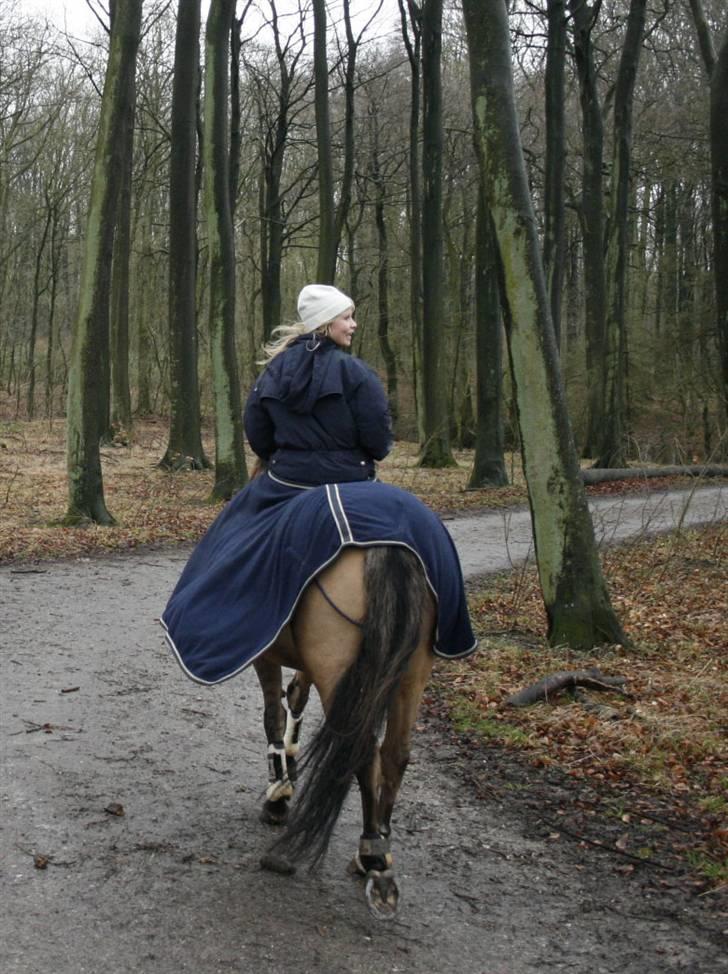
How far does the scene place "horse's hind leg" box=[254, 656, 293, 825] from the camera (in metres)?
4.64

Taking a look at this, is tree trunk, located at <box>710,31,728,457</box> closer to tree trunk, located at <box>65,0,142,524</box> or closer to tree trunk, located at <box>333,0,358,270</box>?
tree trunk, located at <box>65,0,142,524</box>

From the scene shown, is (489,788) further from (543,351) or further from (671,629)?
(671,629)

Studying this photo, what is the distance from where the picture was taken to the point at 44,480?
1841 centimetres

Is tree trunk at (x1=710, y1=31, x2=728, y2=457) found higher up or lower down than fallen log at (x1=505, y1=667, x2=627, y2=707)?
higher up

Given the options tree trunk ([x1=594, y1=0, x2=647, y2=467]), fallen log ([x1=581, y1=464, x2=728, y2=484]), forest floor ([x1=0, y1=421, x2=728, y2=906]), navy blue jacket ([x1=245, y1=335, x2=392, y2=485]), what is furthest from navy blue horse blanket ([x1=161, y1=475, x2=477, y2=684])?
tree trunk ([x1=594, y1=0, x2=647, y2=467])

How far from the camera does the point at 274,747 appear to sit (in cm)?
477

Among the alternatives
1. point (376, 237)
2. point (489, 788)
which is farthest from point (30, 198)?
point (489, 788)

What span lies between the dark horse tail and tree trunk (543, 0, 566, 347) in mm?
16062

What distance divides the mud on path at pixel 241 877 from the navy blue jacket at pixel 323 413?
1.55 metres

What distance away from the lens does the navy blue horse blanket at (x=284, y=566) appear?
3.88 metres

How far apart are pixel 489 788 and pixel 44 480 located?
14478 millimetres

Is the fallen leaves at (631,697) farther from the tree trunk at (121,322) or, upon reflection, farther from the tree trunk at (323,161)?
the tree trunk at (121,322)

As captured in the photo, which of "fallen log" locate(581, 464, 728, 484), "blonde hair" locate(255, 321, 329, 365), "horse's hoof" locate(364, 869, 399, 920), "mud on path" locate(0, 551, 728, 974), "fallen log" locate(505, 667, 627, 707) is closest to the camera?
"mud on path" locate(0, 551, 728, 974)

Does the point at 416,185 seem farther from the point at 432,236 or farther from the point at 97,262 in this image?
the point at 97,262
